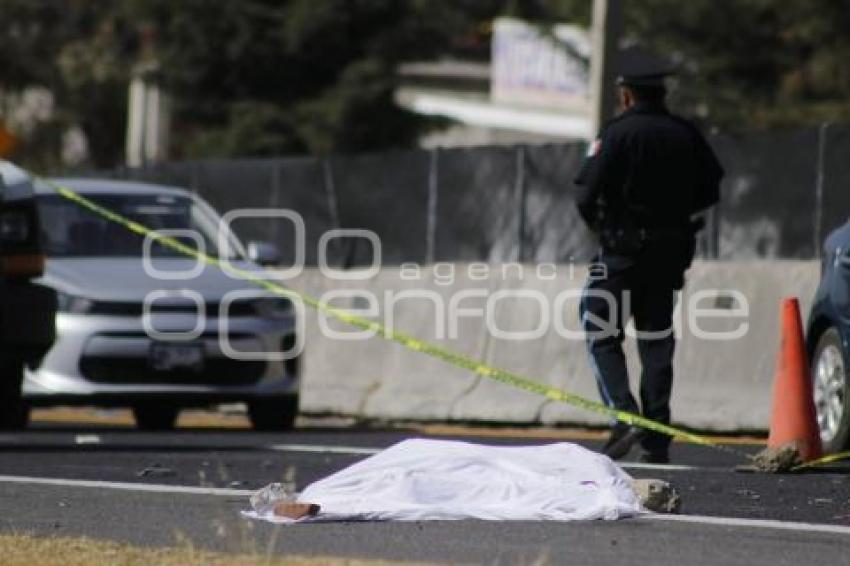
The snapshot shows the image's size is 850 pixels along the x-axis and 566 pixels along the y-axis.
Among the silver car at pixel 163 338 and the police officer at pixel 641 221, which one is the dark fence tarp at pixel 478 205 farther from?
the police officer at pixel 641 221

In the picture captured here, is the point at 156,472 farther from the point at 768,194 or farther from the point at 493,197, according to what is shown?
the point at 493,197

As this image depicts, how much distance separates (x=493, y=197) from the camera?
70.8ft

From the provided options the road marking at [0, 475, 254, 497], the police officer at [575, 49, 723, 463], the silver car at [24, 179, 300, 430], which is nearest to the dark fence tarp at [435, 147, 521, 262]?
the silver car at [24, 179, 300, 430]

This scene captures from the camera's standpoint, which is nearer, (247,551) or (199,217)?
(247,551)

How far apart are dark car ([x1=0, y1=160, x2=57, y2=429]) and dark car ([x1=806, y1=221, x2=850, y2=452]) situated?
389 centimetres

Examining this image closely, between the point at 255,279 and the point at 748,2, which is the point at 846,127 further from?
the point at 748,2

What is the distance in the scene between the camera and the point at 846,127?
18.4 metres

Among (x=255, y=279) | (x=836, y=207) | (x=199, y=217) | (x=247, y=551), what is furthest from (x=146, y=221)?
(x=247, y=551)

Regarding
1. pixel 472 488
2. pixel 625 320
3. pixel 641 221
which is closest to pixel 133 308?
pixel 625 320

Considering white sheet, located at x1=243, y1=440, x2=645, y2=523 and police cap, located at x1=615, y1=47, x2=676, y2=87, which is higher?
police cap, located at x1=615, y1=47, x2=676, y2=87

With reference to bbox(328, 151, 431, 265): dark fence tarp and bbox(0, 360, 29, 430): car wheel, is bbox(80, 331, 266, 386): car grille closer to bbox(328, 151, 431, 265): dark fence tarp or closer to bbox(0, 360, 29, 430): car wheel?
bbox(0, 360, 29, 430): car wheel

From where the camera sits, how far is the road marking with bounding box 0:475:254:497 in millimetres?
11492

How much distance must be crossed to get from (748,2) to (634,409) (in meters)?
29.3

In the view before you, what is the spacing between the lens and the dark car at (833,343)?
1341cm
